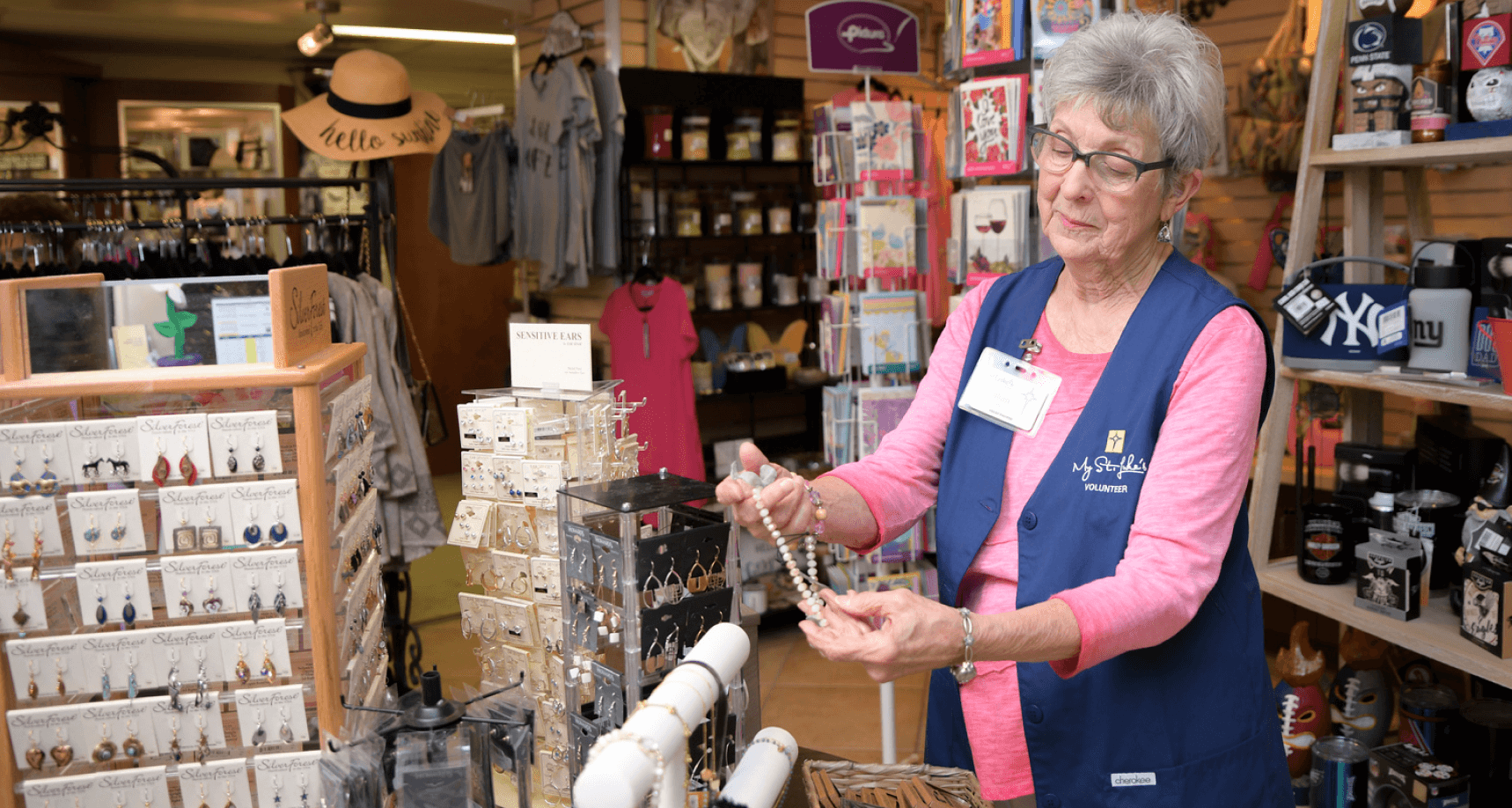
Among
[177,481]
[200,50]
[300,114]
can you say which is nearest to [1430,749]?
[177,481]

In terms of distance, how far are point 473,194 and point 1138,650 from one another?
15.5ft

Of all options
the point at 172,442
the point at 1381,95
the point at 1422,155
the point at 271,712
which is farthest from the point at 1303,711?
the point at 172,442

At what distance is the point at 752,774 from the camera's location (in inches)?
45.7

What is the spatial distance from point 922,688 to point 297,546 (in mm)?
3237

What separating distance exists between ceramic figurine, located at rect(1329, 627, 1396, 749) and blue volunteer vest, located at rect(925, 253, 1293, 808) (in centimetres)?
185

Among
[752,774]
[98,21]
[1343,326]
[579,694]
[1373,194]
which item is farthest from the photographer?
[98,21]

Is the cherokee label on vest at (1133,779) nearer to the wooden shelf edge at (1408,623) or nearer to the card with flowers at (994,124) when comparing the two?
the wooden shelf edge at (1408,623)

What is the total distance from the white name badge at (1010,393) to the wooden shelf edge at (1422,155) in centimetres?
165

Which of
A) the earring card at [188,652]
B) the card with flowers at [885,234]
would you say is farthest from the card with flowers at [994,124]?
the earring card at [188,652]

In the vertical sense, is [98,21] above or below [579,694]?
above

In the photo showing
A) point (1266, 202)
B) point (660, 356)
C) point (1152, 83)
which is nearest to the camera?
point (1152, 83)

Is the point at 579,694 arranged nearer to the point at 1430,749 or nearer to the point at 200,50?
the point at 1430,749

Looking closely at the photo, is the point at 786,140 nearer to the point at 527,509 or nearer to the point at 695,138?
the point at 695,138

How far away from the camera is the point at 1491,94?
2.55m
